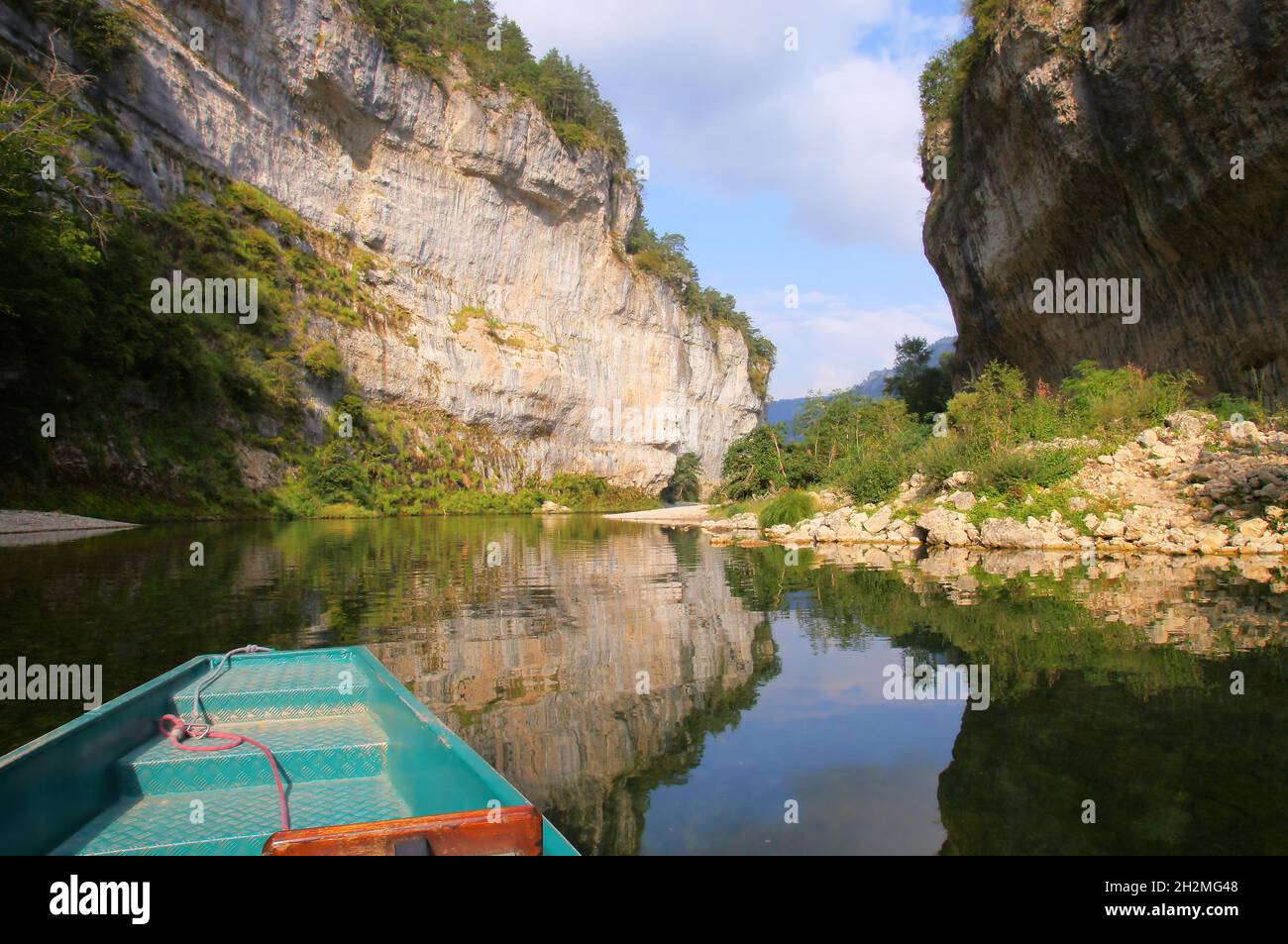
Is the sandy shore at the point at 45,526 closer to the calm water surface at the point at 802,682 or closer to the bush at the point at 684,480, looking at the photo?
the calm water surface at the point at 802,682

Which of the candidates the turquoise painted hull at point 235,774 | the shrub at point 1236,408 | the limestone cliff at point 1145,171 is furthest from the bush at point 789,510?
the turquoise painted hull at point 235,774

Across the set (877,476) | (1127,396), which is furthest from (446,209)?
(1127,396)

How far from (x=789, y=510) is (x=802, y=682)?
18.7 metres

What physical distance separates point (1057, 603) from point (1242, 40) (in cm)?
1531

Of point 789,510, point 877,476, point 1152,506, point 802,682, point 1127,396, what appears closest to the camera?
point 802,682

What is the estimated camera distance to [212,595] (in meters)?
11.4

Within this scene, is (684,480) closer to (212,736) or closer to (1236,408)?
(1236,408)

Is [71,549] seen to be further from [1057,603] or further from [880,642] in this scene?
[1057,603]

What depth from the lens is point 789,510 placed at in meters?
25.5

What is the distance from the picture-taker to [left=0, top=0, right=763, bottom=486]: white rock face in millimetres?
39344

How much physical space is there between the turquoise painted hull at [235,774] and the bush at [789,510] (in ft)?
68.1

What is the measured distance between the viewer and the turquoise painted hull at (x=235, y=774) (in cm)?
332

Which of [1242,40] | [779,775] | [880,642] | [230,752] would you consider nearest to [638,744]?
[779,775]

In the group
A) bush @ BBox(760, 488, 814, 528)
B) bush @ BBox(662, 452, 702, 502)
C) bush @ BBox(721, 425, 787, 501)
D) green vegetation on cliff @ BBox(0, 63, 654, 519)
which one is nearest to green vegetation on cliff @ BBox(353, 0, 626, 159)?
green vegetation on cliff @ BBox(0, 63, 654, 519)
